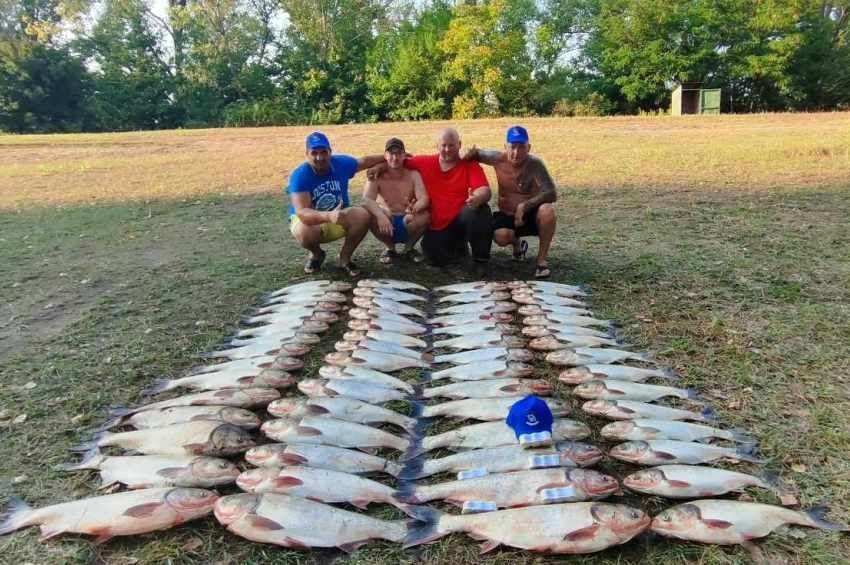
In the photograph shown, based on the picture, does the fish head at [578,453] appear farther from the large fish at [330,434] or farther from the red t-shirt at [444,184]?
the red t-shirt at [444,184]

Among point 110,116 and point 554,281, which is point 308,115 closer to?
point 110,116

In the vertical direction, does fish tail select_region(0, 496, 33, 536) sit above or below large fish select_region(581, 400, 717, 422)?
above

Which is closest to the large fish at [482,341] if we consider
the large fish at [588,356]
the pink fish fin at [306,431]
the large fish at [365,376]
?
the large fish at [588,356]

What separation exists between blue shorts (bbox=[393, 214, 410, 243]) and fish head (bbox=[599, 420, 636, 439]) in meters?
3.39

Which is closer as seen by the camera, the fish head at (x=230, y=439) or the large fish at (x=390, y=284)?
the fish head at (x=230, y=439)

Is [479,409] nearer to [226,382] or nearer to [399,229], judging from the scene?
[226,382]

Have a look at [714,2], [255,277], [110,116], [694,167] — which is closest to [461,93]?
[714,2]

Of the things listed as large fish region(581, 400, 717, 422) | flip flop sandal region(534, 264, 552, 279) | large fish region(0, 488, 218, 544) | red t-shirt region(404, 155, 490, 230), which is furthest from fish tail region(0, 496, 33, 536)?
flip flop sandal region(534, 264, 552, 279)

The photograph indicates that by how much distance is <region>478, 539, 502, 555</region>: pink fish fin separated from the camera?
2496 mm

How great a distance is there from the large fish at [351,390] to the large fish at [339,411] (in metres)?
0.13

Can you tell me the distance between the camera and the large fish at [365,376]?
3.96 m

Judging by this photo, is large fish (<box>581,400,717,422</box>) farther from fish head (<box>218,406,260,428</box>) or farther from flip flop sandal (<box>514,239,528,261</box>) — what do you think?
flip flop sandal (<box>514,239,528,261</box>)

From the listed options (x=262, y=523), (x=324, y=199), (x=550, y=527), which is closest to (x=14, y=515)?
(x=262, y=523)

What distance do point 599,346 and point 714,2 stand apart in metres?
37.7
